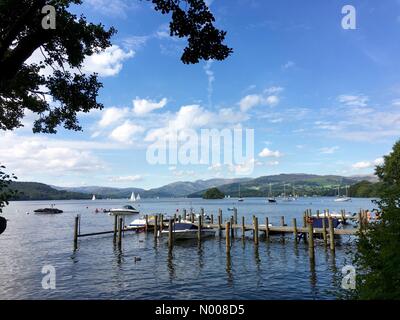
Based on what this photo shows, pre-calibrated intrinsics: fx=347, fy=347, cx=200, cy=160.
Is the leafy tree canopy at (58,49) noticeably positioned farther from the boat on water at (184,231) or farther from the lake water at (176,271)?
the boat on water at (184,231)

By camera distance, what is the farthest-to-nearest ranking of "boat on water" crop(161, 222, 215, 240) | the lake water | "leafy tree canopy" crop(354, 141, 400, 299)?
"boat on water" crop(161, 222, 215, 240) → the lake water → "leafy tree canopy" crop(354, 141, 400, 299)

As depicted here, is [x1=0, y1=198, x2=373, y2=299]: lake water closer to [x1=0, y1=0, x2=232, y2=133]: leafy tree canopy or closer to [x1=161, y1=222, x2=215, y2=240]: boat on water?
[x1=161, y1=222, x2=215, y2=240]: boat on water

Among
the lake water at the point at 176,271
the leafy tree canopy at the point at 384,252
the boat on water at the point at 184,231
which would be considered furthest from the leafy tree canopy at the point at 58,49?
the boat on water at the point at 184,231

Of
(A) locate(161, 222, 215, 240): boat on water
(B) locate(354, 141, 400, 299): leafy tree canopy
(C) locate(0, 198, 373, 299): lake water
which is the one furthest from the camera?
(A) locate(161, 222, 215, 240): boat on water

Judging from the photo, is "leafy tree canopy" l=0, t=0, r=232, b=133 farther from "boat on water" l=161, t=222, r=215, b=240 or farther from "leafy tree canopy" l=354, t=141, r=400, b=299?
"boat on water" l=161, t=222, r=215, b=240

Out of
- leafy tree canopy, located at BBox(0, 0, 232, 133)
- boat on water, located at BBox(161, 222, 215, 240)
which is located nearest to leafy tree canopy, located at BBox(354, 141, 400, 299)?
leafy tree canopy, located at BBox(0, 0, 232, 133)

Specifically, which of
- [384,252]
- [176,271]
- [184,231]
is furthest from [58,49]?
[184,231]

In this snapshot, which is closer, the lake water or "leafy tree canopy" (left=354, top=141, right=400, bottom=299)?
"leafy tree canopy" (left=354, top=141, right=400, bottom=299)

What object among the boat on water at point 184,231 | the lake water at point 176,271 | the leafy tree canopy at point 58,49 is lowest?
the lake water at point 176,271

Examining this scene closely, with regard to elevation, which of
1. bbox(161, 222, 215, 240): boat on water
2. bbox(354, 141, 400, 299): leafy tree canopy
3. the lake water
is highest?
bbox(354, 141, 400, 299): leafy tree canopy

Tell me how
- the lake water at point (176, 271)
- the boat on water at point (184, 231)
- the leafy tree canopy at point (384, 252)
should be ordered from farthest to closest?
the boat on water at point (184, 231) → the lake water at point (176, 271) → the leafy tree canopy at point (384, 252)

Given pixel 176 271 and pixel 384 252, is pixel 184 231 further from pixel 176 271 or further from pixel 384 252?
pixel 384 252

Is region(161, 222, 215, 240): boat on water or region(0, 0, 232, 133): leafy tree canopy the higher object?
region(0, 0, 232, 133): leafy tree canopy
